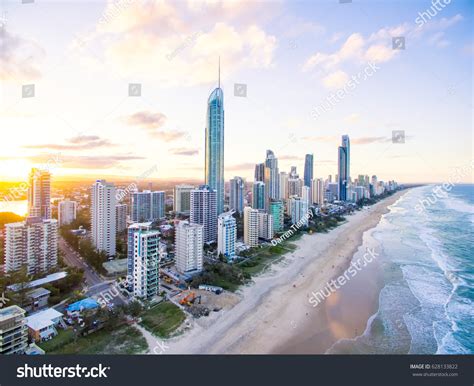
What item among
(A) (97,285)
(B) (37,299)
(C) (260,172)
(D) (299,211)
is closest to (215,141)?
(C) (260,172)

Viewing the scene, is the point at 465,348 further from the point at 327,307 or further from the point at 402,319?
the point at 327,307

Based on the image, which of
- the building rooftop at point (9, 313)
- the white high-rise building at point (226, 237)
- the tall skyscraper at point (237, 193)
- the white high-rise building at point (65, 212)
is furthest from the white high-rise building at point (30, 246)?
the tall skyscraper at point (237, 193)

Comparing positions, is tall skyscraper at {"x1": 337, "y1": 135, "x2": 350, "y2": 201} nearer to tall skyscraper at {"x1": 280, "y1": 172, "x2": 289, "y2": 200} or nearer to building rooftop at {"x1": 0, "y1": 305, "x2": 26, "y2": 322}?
tall skyscraper at {"x1": 280, "y1": 172, "x2": 289, "y2": 200}

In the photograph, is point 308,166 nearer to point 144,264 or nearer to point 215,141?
point 215,141

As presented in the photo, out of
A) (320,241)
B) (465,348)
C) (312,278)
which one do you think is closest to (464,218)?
(320,241)

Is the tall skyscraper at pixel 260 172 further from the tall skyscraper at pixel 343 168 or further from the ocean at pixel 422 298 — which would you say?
the ocean at pixel 422 298
